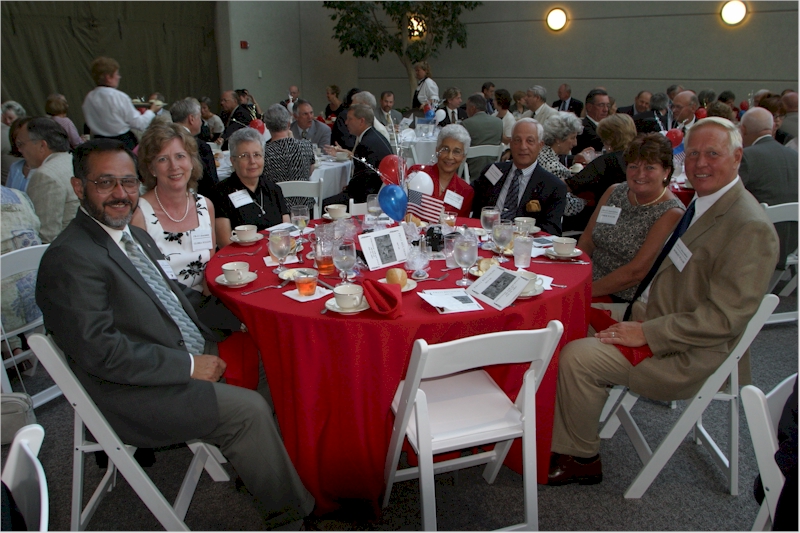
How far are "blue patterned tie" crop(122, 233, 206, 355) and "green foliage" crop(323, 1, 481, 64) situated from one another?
11.1 m

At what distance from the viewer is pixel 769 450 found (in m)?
1.25

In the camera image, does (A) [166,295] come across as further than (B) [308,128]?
No

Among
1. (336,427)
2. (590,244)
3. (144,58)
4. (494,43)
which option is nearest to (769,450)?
(336,427)

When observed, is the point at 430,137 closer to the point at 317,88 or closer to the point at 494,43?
the point at 494,43

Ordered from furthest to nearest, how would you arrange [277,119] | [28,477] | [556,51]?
[556,51]
[277,119]
[28,477]

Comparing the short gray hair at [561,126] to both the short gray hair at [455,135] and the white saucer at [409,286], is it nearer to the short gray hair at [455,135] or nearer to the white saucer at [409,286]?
the short gray hair at [455,135]

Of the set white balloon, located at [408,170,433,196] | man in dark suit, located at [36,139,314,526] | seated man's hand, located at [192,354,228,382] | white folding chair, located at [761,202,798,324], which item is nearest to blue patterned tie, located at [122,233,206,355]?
man in dark suit, located at [36,139,314,526]

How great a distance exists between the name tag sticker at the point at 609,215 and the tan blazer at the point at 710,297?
64 centimetres

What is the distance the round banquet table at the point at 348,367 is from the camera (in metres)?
1.81

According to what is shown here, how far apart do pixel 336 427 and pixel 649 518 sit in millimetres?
1301

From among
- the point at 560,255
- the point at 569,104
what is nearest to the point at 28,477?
the point at 560,255

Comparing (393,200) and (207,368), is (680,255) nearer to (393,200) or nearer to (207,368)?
(393,200)

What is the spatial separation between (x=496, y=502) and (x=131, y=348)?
1514mm

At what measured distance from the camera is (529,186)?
11.3ft
